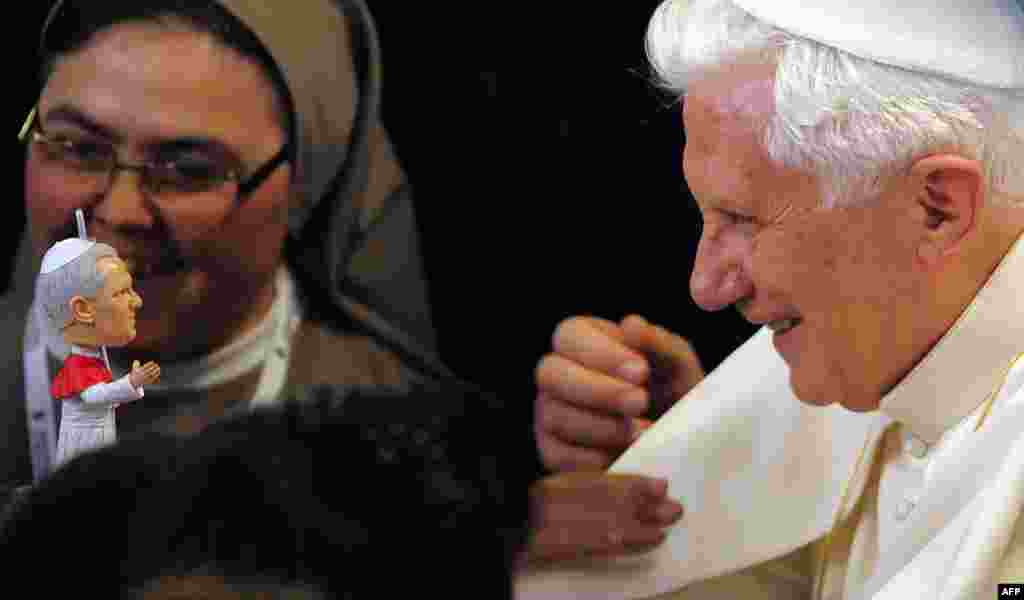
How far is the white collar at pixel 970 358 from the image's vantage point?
2.02m

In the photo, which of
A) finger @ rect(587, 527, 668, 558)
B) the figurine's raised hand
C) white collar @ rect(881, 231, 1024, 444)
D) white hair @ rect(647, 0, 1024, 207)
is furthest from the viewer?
finger @ rect(587, 527, 668, 558)

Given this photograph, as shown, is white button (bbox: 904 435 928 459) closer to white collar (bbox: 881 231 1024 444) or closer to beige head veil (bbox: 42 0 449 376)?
white collar (bbox: 881 231 1024 444)

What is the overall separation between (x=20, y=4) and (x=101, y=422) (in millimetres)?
763

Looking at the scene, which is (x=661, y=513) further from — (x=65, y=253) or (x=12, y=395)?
(x=65, y=253)

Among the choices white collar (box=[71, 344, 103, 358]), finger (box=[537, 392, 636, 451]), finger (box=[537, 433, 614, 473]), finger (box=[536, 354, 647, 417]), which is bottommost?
finger (box=[537, 433, 614, 473])

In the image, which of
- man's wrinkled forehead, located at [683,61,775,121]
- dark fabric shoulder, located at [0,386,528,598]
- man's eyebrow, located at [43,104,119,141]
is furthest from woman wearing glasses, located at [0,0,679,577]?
man's wrinkled forehead, located at [683,61,775,121]

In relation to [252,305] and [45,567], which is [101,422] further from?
[252,305]

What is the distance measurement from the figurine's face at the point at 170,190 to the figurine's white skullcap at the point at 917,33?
0.78 meters

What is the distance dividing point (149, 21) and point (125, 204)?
0.29 metres

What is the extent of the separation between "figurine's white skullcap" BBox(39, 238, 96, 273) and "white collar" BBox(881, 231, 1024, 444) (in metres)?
1.13

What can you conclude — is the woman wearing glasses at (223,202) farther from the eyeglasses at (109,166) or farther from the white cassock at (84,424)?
the white cassock at (84,424)

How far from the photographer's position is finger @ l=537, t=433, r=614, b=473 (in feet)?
8.27

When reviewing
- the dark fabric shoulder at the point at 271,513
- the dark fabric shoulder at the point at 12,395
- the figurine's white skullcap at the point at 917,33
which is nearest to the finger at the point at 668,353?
the dark fabric shoulder at the point at 271,513

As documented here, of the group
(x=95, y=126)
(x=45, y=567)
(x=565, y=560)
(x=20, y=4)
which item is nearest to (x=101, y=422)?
(x=45, y=567)
